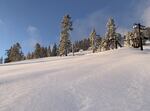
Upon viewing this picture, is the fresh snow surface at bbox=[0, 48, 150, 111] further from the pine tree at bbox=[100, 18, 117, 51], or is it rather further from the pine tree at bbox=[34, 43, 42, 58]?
the pine tree at bbox=[34, 43, 42, 58]

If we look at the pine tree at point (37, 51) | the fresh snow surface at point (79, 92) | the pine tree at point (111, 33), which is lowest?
the fresh snow surface at point (79, 92)

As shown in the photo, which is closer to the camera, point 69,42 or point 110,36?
point 69,42

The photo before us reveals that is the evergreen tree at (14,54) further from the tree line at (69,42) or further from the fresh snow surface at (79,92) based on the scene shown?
the fresh snow surface at (79,92)

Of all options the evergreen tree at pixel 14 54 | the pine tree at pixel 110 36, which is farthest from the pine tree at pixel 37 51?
the pine tree at pixel 110 36

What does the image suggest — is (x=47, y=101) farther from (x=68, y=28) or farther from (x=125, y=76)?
(x=68, y=28)

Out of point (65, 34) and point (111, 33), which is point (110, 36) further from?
point (65, 34)

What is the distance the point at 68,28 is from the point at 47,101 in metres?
72.1

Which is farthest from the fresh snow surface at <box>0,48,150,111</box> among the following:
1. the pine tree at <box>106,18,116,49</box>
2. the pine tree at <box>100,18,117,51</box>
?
the pine tree at <box>106,18,116,49</box>

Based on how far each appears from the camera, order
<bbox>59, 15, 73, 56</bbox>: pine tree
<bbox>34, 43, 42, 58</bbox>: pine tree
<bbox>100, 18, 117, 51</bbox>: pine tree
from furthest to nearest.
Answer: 1. <bbox>34, 43, 42, 58</bbox>: pine tree
2. <bbox>100, 18, 117, 51</bbox>: pine tree
3. <bbox>59, 15, 73, 56</bbox>: pine tree

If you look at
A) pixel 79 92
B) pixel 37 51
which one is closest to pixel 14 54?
pixel 37 51

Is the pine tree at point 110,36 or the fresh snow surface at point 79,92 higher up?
the pine tree at point 110,36

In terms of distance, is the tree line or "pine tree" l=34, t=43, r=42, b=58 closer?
the tree line

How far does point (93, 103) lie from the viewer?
14.7 metres

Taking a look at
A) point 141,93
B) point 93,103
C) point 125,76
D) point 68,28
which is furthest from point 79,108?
point 68,28
